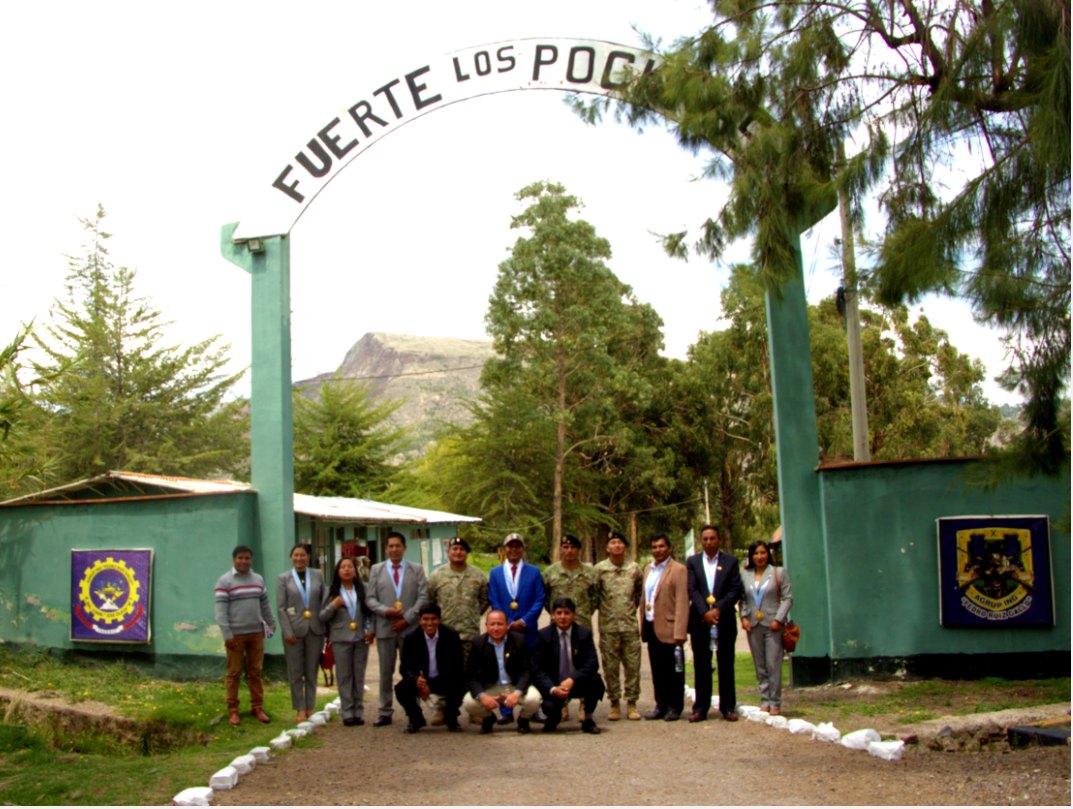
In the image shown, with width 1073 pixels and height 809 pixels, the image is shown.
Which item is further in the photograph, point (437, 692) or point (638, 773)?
point (437, 692)

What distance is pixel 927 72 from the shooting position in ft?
26.2

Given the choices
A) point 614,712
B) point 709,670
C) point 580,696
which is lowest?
point 614,712

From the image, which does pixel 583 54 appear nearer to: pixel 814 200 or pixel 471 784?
pixel 814 200

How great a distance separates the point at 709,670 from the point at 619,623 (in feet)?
2.78

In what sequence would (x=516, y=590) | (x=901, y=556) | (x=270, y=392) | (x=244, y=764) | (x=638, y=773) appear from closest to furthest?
1. (x=638, y=773)
2. (x=244, y=764)
3. (x=516, y=590)
4. (x=901, y=556)
5. (x=270, y=392)

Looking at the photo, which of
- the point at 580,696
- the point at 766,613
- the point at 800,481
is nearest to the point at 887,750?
the point at 766,613

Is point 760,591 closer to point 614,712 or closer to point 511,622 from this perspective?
point 614,712

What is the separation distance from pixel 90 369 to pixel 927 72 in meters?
30.8

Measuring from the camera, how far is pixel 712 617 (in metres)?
9.50

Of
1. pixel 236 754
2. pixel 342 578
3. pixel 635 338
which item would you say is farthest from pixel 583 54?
pixel 635 338

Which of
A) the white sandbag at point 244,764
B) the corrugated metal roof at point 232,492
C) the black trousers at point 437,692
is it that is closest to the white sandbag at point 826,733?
the black trousers at point 437,692

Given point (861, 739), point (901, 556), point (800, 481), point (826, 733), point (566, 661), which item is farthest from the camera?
point (800, 481)

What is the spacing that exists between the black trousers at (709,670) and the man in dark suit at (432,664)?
79.5 inches

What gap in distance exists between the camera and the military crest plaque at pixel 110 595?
12719 millimetres
